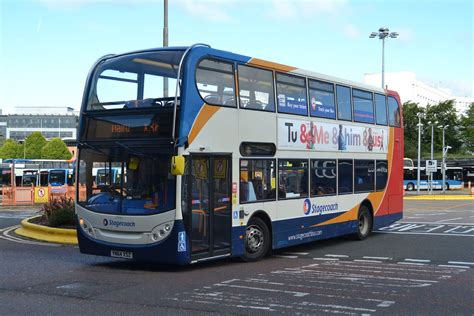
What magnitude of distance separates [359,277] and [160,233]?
348cm

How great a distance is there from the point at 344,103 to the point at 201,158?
18.0 feet

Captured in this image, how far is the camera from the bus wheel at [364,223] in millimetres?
15621

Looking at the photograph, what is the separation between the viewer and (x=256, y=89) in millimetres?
11695

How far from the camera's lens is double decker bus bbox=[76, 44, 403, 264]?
10.0 meters

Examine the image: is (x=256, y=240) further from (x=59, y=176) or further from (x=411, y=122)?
(x=411, y=122)

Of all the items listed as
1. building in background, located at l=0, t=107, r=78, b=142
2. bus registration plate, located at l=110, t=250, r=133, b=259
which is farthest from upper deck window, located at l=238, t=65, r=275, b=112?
building in background, located at l=0, t=107, r=78, b=142

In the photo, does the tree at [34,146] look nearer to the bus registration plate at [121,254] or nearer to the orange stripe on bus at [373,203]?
the orange stripe on bus at [373,203]

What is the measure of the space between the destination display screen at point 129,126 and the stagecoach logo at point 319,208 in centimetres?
443

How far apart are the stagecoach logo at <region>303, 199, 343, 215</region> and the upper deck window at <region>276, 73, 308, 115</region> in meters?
2.11

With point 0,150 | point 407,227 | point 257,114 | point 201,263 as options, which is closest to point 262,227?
point 201,263

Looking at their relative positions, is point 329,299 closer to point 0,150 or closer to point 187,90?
point 187,90

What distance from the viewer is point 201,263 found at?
11.5 meters

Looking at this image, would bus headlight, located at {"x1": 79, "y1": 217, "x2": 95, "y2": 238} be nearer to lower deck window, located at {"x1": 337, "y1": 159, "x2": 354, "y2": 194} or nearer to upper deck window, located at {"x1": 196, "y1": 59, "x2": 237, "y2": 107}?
upper deck window, located at {"x1": 196, "y1": 59, "x2": 237, "y2": 107}

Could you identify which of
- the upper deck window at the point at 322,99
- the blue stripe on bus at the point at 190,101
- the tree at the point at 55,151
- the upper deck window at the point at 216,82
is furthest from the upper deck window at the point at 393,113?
the tree at the point at 55,151
